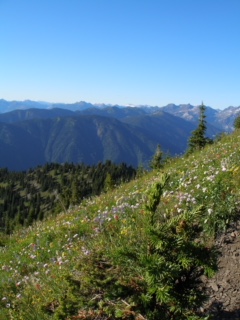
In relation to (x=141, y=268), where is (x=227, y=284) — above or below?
below

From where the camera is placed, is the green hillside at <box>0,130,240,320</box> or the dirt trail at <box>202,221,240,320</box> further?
the dirt trail at <box>202,221,240,320</box>

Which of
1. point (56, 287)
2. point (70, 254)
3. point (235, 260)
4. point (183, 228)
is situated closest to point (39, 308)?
point (56, 287)

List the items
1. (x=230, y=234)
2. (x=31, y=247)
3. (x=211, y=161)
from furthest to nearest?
1. (x=211, y=161)
2. (x=31, y=247)
3. (x=230, y=234)

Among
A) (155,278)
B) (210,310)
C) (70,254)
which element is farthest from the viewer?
(70,254)

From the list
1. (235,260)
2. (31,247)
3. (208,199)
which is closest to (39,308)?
(235,260)

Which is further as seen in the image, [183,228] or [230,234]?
[230,234]

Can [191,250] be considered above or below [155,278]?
above

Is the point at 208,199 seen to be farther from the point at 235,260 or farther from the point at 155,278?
the point at 155,278

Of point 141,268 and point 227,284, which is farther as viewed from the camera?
point 227,284

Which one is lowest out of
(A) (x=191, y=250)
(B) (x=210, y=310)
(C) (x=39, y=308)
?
(C) (x=39, y=308)

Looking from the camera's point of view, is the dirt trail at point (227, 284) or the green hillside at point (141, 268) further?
the dirt trail at point (227, 284)

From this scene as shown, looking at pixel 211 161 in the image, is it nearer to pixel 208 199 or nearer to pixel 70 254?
pixel 208 199

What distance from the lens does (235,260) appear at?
223 inches

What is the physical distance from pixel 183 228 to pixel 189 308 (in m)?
0.89
